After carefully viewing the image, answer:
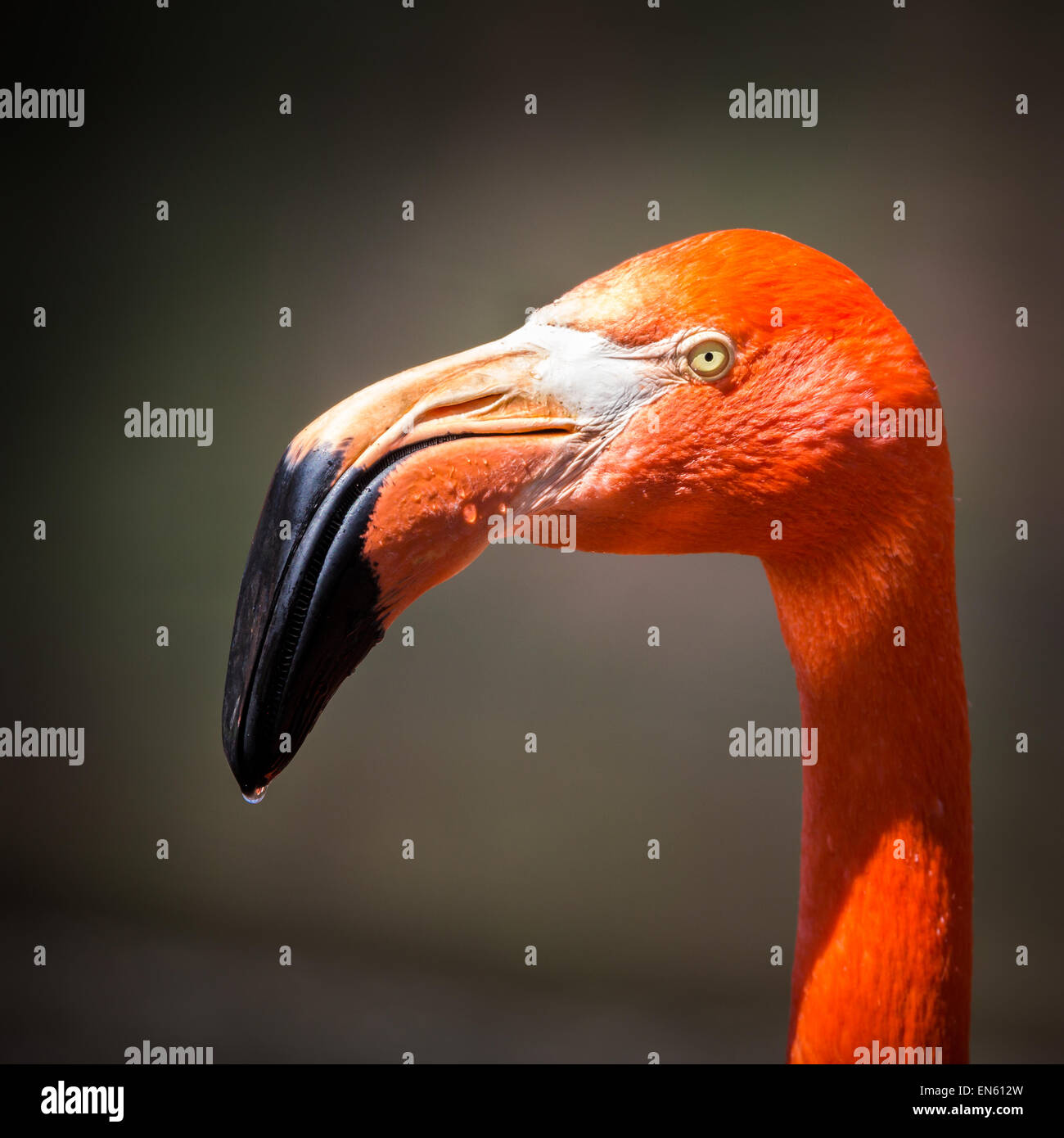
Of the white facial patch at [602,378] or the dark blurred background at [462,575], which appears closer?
the white facial patch at [602,378]

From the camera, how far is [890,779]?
4.25 ft

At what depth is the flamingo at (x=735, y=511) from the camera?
116cm

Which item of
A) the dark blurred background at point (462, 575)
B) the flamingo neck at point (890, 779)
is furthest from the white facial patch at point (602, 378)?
the dark blurred background at point (462, 575)

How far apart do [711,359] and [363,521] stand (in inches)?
17.0

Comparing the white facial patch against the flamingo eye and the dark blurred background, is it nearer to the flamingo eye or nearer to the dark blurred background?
the flamingo eye

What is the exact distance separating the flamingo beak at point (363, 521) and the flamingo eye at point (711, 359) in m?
0.15

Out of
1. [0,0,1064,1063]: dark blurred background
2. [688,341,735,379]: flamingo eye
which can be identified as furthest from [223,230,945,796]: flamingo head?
[0,0,1064,1063]: dark blurred background

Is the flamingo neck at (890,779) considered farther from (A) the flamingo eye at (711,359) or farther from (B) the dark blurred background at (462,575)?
(B) the dark blurred background at (462,575)

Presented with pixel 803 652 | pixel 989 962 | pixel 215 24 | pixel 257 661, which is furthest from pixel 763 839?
pixel 215 24

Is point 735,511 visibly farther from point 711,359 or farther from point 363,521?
point 363,521

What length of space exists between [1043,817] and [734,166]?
200 cm

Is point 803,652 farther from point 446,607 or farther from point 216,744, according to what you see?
point 216,744

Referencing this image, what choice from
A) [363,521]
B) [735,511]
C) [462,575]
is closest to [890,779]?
[735,511]

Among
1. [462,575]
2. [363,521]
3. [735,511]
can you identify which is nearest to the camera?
[363,521]
